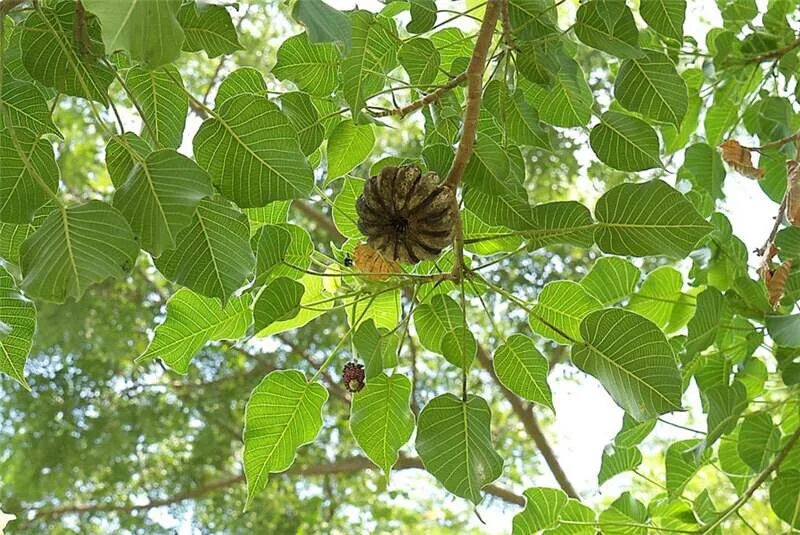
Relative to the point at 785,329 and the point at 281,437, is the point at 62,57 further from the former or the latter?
the point at 785,329

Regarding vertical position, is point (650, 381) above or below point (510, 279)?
below

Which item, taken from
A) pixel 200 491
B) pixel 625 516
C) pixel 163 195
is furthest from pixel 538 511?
pixel 200 491

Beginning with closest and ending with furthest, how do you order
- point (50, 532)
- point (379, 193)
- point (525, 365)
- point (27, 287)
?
point (27, 287) < point (379, 193) < point (525, 365) < point (50, 532)

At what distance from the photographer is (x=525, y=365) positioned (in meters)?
0.75

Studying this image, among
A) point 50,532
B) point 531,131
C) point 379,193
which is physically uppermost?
point 50,532

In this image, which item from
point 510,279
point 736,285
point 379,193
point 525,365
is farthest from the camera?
point 510,279

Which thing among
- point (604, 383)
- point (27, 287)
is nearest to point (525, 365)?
point (604, 383)

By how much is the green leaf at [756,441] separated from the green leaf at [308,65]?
0.50m

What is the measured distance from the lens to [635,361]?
26.1 inches

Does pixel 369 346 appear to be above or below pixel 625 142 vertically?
below

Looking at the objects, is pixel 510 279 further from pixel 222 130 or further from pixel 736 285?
pixel 222 130

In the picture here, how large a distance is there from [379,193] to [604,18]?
180 mm

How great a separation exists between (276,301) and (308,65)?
7.5 inches

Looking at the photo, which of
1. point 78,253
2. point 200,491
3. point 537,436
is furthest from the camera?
point 200,491
